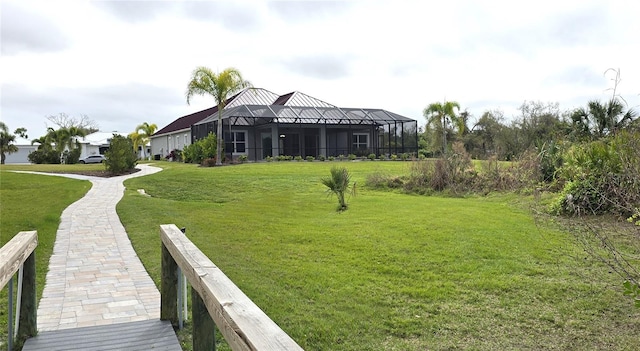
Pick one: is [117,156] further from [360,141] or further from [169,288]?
[169,288]

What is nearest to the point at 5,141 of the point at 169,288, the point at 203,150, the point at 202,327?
the point at 203,150

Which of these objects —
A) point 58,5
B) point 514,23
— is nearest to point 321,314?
point 514,23

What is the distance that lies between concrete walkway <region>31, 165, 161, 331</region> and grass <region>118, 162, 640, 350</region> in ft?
1.22

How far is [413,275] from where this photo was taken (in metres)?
6.08

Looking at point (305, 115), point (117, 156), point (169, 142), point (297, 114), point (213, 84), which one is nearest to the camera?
point (117, 156)

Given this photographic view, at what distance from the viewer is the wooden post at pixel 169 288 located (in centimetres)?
440

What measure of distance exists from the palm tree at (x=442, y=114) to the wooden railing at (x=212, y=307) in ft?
107

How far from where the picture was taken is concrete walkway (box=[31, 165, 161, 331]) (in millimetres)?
4727

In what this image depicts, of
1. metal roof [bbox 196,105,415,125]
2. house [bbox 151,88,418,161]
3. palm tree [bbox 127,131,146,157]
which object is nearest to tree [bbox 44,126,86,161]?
palm tree [bbox 127,131,146,157]

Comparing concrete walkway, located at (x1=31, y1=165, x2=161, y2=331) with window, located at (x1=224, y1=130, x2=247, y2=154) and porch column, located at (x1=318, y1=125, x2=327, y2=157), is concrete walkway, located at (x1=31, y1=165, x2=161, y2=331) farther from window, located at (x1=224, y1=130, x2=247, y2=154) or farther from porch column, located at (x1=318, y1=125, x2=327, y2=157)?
porch column, located at (x1=318, y1=125, x2=327, y2=157)

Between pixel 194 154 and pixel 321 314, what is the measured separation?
90.2ft

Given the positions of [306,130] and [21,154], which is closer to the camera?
[306,130]

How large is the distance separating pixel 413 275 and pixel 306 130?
30091mm

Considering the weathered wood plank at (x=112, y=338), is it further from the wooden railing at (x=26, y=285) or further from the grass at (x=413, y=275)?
the grass at (x=413, y=275)
